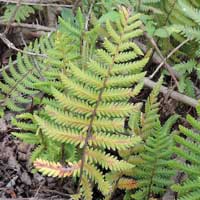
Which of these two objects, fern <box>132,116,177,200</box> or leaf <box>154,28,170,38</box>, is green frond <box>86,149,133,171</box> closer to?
fern <box>132,116,177,200</box>

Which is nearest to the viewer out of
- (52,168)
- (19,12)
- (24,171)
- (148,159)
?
(52,168)

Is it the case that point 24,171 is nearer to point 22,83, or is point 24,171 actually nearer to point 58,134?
point 22,83

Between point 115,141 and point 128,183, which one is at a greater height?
point 115,141

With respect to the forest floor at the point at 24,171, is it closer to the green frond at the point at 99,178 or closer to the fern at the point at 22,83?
the fern at the point at 22,83

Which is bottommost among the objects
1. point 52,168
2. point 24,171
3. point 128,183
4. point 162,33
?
point 24,171

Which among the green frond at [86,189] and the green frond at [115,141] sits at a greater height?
the green frond at [115,141]

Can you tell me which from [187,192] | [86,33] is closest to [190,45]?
[86,33]

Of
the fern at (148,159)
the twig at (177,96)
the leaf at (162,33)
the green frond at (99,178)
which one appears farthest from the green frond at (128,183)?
the leaf at (162,33)

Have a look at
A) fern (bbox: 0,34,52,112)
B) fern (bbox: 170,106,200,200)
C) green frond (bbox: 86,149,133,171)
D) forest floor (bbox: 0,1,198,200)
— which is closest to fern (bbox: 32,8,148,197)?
green frond (bbox: 86,149,133,171)

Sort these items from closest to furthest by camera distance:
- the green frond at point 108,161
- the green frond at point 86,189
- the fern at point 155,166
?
the green frond at point 108,161 → the green frond at point 86,189 → the fern at point 155,166

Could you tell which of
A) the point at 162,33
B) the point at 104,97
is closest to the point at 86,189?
the point at 104,97

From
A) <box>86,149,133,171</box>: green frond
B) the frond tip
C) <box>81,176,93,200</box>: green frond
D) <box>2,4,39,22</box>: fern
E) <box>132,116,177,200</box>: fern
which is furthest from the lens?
<box>2,4,39,22</box>: fern

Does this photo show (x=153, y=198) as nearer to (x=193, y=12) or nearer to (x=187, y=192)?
(x=187, y=192)

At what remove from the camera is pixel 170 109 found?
267 centimetres
